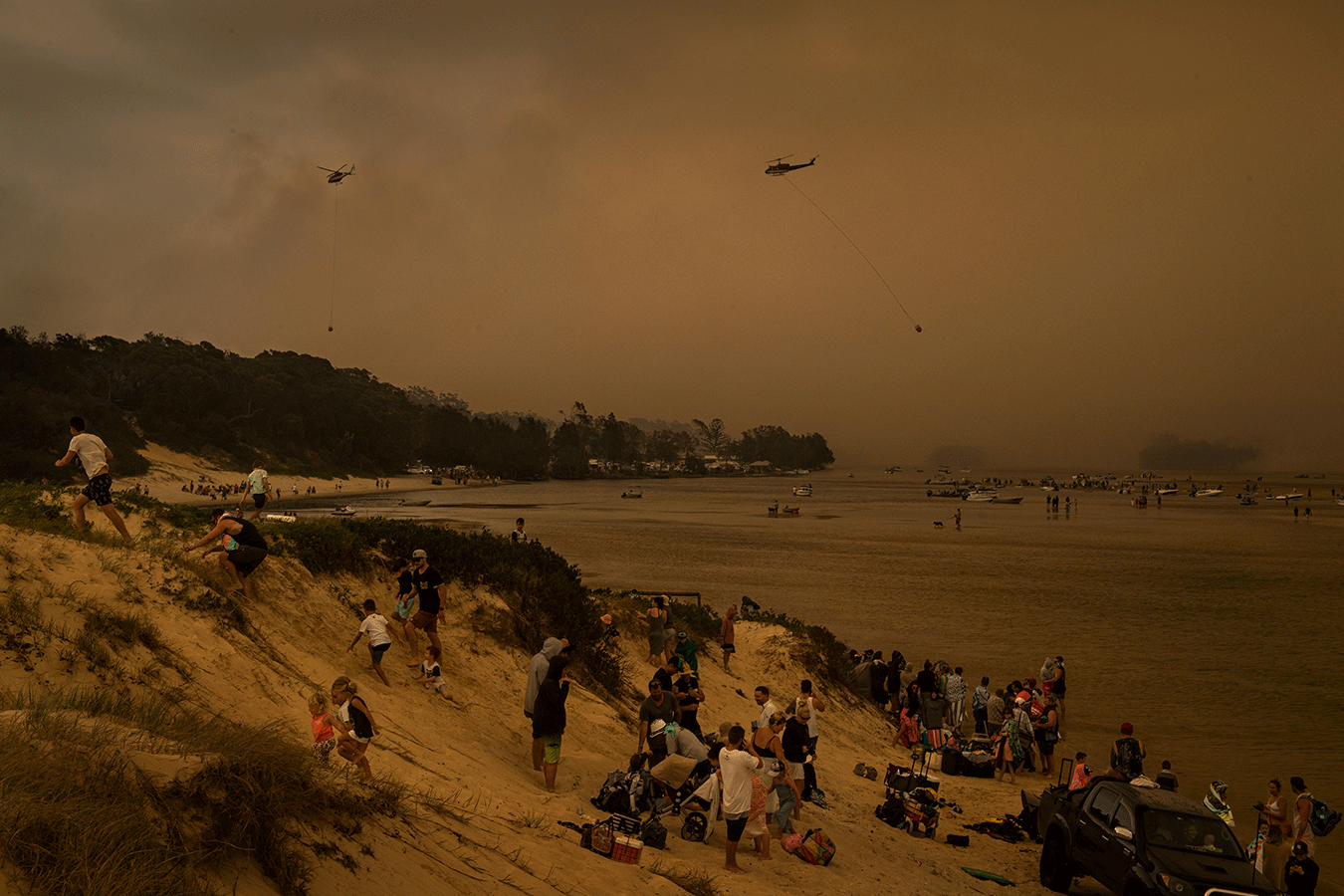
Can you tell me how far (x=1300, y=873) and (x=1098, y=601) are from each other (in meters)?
27.3

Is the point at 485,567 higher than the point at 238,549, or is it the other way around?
the point at 238,549

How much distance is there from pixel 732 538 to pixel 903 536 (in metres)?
13.9

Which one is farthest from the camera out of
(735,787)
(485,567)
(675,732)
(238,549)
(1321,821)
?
(485,567)

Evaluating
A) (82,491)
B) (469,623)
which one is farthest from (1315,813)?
(82,491)

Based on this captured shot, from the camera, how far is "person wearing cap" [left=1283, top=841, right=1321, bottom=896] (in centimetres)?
1037

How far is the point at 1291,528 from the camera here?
7444cm

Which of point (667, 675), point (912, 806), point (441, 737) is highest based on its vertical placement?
point (667, 675)

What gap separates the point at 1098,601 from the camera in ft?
117

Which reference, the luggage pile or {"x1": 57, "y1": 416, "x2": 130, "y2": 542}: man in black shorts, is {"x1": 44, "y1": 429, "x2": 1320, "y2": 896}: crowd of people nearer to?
{"x1": 57, "y1": 416, "x2": 130, "y2": 542}: man in black shorts

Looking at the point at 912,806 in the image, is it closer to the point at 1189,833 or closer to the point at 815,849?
the point at 815,849

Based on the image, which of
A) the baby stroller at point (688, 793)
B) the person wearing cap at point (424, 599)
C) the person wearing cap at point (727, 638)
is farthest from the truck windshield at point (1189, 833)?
the person wearing cap at point (727, 638)

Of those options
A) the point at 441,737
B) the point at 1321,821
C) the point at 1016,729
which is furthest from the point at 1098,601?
the point at 441,737

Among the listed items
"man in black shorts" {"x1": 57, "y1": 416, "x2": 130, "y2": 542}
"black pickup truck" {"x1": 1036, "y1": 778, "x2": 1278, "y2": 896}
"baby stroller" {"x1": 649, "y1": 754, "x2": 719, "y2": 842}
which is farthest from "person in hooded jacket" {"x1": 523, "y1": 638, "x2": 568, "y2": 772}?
"black pickup truck" {"x1": 1036, "y1": 778, "x2": 1278, "y2": 896}

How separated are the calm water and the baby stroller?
375 inches
